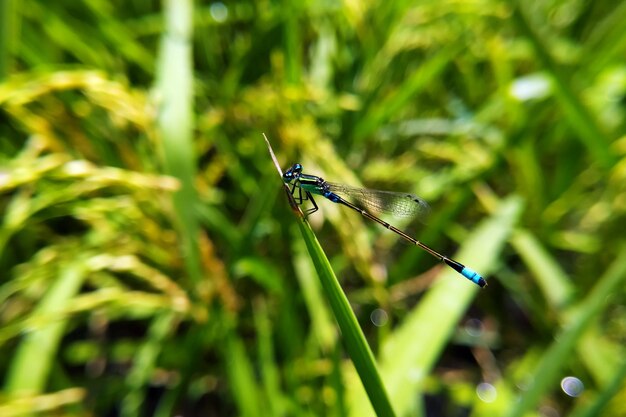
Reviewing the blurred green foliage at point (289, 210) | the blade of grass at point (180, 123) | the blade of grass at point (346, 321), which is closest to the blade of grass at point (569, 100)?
the blurred green foliage at point (289, 210)

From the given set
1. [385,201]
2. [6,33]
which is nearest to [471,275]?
[385,201]

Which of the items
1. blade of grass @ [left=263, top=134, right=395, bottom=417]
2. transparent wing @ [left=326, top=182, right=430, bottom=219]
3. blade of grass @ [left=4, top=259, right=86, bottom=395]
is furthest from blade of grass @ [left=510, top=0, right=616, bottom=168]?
blade of grass @ [left=4, top=259, right=86, bottom=395]

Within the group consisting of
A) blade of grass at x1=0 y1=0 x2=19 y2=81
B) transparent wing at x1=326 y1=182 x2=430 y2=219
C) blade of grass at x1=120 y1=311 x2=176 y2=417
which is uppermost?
blade of grass at x1=0 y1=0 x2=19 y2=81

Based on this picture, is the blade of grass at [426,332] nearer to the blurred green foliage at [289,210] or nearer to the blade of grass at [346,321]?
the blurred green foliage at [289,210]

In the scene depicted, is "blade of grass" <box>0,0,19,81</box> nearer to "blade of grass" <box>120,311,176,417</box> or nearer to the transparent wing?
"blade of grass" <box>120,311,176,417</box>

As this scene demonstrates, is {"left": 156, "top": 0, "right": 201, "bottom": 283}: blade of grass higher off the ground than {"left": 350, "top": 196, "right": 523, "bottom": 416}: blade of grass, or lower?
higher

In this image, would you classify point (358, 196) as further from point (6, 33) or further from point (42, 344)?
point (6, 33)

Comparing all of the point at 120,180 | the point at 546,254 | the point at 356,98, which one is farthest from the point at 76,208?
the point at 546,254
